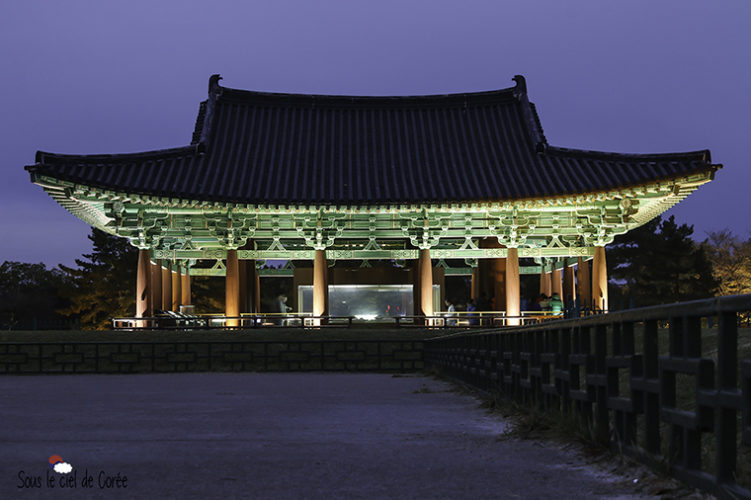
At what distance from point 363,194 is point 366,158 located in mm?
2938

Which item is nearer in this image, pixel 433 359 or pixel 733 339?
pixel 733 339

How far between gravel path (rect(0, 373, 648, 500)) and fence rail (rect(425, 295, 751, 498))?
33 centimetres

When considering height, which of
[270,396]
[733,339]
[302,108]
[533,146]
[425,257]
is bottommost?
[270,396]

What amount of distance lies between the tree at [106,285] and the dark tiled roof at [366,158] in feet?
65.8

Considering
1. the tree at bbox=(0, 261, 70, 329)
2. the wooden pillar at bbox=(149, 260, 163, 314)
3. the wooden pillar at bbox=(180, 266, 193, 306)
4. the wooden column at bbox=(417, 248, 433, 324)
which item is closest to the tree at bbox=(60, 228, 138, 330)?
the tree at bbox=(0, 261, 70, 329)

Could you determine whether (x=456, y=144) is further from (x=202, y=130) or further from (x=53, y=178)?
(x=53, y=178)

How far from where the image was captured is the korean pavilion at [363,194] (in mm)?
22719

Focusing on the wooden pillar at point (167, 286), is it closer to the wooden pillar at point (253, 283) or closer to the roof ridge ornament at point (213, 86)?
the wooden pillar at point (253, 283)

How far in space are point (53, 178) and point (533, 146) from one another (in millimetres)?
14454

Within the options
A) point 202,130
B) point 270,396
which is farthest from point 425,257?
point 270,396

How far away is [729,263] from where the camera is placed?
51.5 metres

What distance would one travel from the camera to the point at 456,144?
27.3m

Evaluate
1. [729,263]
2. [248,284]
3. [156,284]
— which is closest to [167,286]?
[156,284]

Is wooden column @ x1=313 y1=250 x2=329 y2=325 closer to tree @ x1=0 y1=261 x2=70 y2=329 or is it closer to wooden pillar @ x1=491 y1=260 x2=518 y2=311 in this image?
wooden pillar @ x1=491 y1=260 x2=518 y2=311
